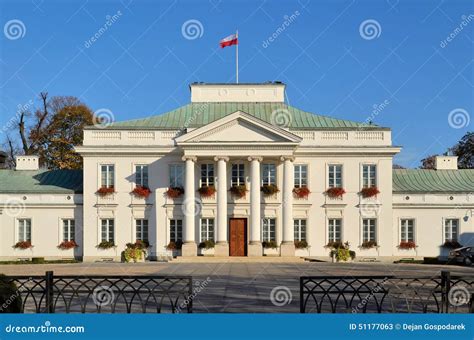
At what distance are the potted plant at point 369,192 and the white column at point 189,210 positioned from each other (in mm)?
9880

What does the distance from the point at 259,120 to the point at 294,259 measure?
7.90 m

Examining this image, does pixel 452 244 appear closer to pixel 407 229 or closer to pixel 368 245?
pixel 407 229

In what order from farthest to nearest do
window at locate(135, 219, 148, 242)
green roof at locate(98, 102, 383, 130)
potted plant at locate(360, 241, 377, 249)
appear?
green roof at locate(98, 102, 383, 130) → window at locate(135, 219, 148, 242) → potted plant at locate(360, 241, 377, 249)

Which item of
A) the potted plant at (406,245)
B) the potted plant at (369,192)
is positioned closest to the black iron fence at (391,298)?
the potted plant at (369,192)

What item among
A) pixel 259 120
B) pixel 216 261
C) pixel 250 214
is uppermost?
pixel 259 120

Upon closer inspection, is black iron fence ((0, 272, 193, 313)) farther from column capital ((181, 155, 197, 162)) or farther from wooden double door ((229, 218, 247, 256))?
wooden double door ((229, 218, 247, 256))

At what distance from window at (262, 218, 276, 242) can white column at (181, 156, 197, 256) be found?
13.4 ft

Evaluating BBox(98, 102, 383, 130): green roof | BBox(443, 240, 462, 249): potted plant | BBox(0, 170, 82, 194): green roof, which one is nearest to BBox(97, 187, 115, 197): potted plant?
BBox(0, 170, 82, 194): green roof

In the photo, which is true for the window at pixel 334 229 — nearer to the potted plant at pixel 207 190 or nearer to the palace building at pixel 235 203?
the palace building at pixel 235 203

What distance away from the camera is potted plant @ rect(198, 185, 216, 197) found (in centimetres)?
3838

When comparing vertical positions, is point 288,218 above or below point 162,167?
below

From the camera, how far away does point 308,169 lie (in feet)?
129

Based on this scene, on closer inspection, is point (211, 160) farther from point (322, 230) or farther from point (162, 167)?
point (322, 230)

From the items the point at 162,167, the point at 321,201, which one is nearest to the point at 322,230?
the point at 321,201
